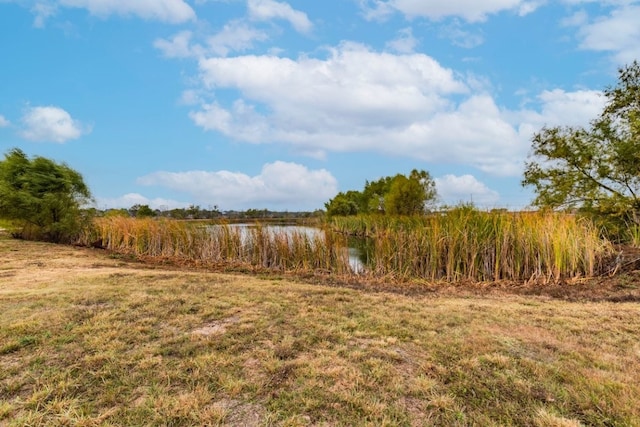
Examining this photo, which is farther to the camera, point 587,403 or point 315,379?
point 315,379

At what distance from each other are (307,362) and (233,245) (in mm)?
6491

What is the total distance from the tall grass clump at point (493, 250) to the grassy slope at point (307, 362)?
220cm

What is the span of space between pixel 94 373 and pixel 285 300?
2124 millimetres

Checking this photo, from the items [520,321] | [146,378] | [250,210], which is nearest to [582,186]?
[520,321]

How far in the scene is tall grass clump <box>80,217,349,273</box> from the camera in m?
7.39

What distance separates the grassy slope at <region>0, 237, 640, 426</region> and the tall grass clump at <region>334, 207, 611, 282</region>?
86.7 inches

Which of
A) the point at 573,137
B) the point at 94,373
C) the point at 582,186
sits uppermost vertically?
A: the point at 573,137

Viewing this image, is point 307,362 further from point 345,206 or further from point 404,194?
point 345,206

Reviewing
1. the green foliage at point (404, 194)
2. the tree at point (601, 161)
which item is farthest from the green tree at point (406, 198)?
the tree at point (601, 161)

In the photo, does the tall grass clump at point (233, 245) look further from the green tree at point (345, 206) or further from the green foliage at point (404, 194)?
the green tree at point (345, 206)

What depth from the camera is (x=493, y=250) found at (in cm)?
644

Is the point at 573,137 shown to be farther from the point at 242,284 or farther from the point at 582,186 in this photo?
the point at 242,284

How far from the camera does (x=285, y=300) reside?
13.4 feet

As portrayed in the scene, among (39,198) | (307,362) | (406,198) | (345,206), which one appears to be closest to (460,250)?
(307,362)
